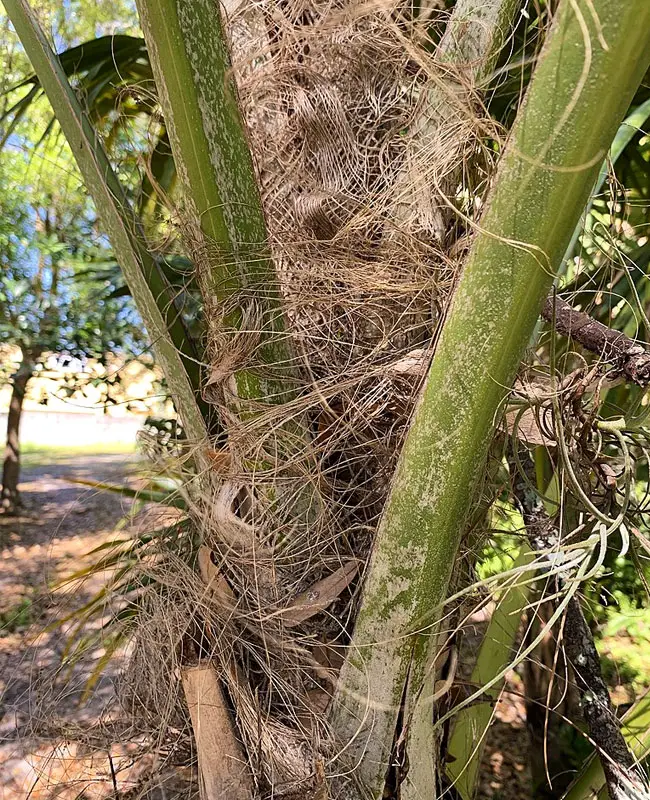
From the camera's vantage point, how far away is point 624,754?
2.42ft

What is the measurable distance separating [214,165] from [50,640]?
2.58m

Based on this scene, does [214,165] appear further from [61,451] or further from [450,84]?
[61,451]

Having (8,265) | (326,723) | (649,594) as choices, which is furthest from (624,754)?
(8,265)

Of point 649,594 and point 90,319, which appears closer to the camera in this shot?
point 649,594

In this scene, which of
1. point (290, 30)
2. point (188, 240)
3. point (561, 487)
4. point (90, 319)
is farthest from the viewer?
point (90, 319)

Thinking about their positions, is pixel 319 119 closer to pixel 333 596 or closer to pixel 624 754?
pixel 333 596

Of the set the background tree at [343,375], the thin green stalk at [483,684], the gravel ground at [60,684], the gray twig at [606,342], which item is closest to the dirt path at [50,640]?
the gravel ground at [60,684]

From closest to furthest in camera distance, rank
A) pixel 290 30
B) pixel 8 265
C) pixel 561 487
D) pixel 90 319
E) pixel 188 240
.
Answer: pixel 561 487
pixel 188 240
pixel 290 30
pixel 90 319
pixel 8 265

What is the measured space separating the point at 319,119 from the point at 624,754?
93cm

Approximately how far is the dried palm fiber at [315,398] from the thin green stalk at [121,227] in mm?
47

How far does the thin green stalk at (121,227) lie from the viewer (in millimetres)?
723

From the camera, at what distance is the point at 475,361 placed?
0.58 m

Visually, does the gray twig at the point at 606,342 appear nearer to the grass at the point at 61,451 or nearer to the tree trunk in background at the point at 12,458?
the tree trunk in background at the point at 12,458

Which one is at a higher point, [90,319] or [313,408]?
[90,319]
